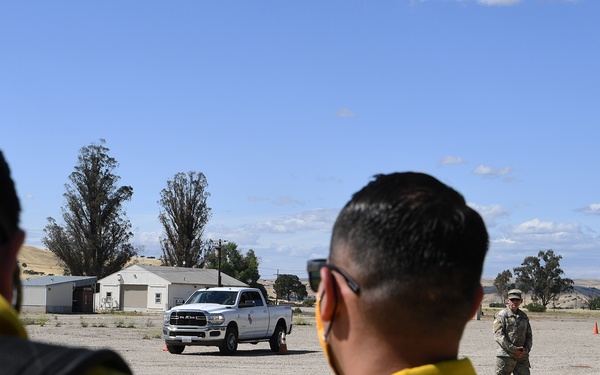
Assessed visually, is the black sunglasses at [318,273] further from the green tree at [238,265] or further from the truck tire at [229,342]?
the green tree at [238,265]

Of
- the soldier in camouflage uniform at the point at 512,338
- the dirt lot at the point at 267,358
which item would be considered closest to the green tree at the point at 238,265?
the dirt lot at the point at 267,358

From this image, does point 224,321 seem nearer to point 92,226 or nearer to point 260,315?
point 260,315

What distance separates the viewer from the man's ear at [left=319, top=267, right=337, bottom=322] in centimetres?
221

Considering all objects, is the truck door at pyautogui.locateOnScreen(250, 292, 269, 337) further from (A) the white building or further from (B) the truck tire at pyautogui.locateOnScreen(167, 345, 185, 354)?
(A) the white building

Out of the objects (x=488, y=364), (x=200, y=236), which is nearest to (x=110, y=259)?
(x=200, y=236)

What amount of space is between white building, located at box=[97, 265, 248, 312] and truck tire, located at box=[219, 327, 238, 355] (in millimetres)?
59682

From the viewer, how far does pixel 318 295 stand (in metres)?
2.32

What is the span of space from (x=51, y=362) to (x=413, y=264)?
104cm

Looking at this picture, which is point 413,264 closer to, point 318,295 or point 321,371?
point 318,295

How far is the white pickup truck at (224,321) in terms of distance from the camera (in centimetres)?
2423

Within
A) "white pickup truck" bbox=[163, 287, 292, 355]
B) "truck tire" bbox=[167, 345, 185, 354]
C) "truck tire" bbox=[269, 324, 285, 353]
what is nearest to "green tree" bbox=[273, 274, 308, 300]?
"truck tire" bbox=[269, 324, 285, 353]

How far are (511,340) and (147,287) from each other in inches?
2955

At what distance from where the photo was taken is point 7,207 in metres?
1.53

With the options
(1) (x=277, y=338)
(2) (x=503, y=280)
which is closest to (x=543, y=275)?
(2) (x=503, y=280)
